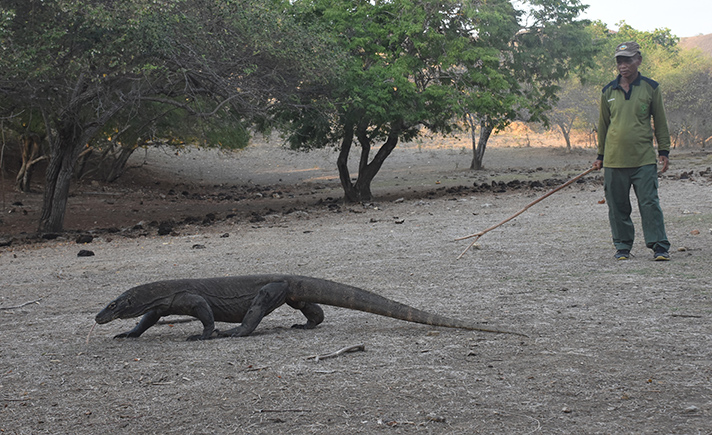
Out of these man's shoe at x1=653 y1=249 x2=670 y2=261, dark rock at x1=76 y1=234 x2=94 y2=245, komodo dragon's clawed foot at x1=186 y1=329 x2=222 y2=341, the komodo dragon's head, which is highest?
man's shoe at x1=653 y1=249 x2=670 y2=261

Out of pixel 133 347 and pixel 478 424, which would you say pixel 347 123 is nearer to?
pixel 133 347

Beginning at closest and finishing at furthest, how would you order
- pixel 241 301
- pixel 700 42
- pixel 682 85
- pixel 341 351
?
pixel 341 351 → pixel 241 301 → pixel 682 85 → pixel 700 42

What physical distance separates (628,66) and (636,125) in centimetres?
59

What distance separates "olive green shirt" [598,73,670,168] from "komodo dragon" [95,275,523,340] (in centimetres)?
339

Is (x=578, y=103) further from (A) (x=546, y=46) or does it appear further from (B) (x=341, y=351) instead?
(B) (x=341, y=351)

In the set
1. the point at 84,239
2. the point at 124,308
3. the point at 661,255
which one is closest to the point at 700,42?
the point at 84,239

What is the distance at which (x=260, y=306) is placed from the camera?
14.7ft

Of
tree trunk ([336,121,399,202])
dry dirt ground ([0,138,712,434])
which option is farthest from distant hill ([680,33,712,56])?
dry dirt ground ([0,138,712,434])

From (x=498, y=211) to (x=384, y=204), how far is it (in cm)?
371

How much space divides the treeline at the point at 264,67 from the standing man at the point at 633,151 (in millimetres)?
6625

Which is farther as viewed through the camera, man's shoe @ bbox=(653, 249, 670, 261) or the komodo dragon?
man's shoe @ bbox=(653, 249, 670, 261)

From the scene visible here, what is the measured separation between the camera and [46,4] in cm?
1036

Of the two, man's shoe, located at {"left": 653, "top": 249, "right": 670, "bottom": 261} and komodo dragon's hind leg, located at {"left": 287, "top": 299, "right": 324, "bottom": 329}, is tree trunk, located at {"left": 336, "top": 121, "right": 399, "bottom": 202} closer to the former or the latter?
man's shoe, located at {"left": 653, "top": 249, "right": 670, "bottom": 261}

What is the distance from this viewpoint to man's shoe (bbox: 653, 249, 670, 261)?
638cm
